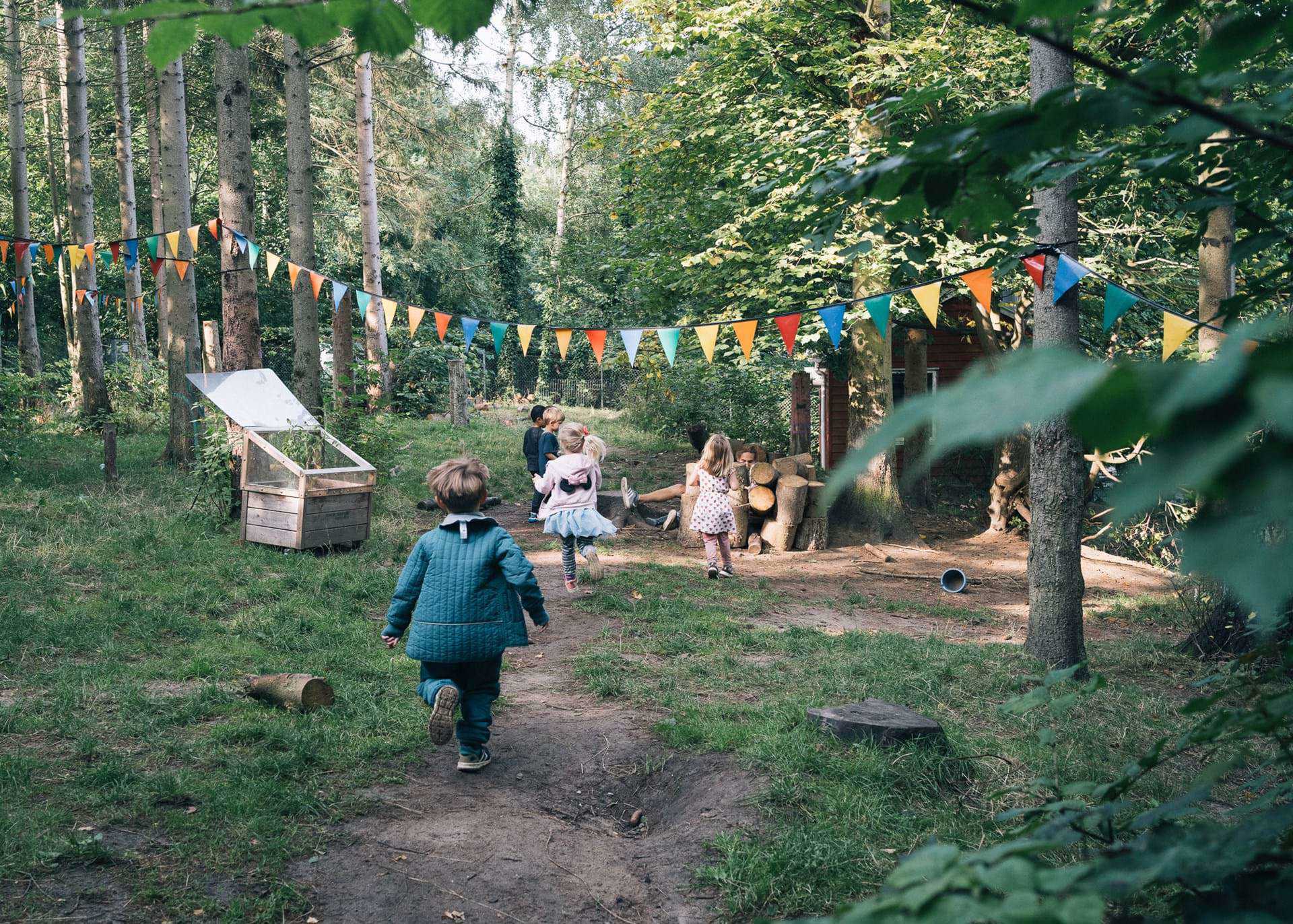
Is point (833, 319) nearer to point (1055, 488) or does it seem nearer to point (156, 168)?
point (1055, 488)

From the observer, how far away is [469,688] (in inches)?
191

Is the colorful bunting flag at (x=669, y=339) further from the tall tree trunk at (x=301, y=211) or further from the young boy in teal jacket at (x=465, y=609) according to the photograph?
the tall tree trunk at (x=301, y=211)

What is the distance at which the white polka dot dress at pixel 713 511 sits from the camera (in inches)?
395

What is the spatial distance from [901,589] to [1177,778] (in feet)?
19.0

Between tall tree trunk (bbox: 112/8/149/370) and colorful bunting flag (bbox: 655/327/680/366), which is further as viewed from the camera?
tall tree trunk (bbox: 112/8/149/370)

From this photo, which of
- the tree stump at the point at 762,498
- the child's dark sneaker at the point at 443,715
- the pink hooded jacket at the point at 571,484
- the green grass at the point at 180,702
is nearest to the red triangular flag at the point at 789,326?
the pink hooded jacket at the point at 571,484

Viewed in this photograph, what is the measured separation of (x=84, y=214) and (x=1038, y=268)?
15.1 m

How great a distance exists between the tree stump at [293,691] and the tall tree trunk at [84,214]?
11.5m

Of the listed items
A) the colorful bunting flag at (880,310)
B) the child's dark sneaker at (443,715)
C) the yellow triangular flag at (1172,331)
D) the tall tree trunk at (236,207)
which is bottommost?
the child's dark sneaker at (443,715)

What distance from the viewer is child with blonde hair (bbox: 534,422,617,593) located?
9.01 meters

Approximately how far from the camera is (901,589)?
10.1m

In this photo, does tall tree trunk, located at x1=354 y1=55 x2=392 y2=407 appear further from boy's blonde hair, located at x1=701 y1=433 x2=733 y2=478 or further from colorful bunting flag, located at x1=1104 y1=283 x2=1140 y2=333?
colorful bunting flag, located at x1=1104 y1=283 x2=1140 y2=333

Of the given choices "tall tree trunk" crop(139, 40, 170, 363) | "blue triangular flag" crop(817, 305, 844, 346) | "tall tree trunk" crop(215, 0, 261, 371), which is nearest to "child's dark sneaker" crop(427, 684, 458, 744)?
"blue triangular flag" crop(817, 305, 844, 346)

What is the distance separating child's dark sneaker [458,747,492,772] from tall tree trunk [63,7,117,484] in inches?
500
